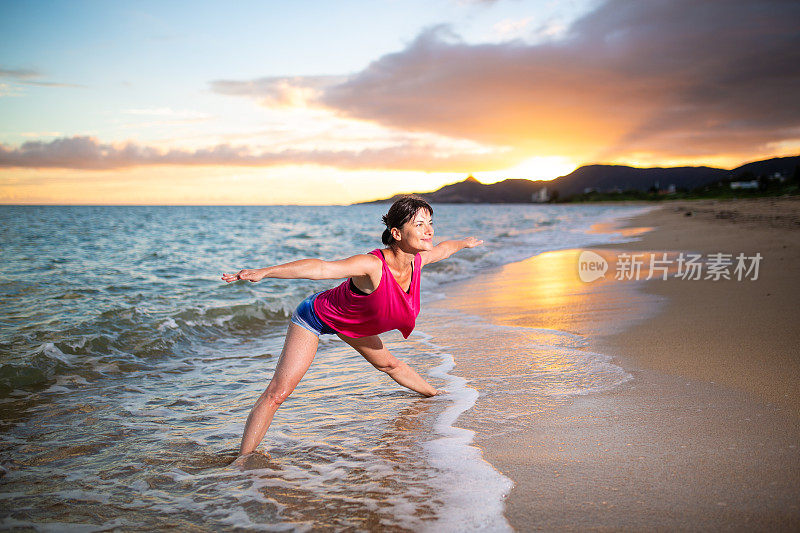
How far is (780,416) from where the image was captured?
3.69 m

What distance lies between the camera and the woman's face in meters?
3.78

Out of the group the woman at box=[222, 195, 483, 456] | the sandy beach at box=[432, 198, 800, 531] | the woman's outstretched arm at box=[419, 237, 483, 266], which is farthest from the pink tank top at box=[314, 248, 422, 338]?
the sandy beach at box=[432, 198, 800, 531]

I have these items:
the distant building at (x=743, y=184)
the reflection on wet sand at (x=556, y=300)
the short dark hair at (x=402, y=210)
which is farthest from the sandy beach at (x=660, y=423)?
the distant building at (x=743, y=184)

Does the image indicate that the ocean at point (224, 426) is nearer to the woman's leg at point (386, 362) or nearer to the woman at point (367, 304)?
the woman's leg at point (386, 362)

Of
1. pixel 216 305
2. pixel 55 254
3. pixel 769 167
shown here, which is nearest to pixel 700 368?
pixel 216 305

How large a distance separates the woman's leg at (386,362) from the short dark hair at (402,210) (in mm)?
935

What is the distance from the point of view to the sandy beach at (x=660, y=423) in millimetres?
2715

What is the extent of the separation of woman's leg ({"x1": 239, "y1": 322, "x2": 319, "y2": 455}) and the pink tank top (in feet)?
0.80

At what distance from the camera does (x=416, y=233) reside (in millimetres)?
3775

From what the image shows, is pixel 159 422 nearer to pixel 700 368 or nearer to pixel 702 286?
pixel 700 368

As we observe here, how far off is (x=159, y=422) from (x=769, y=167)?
188 metres

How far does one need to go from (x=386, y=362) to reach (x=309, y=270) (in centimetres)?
155

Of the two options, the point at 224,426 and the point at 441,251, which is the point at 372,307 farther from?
the point at 224,426

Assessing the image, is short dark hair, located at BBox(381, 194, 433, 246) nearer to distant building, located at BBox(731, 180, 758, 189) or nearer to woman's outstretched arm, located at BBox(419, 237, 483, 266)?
woman's outstretched arm, located at BBox(419, 237, 483, 266)
